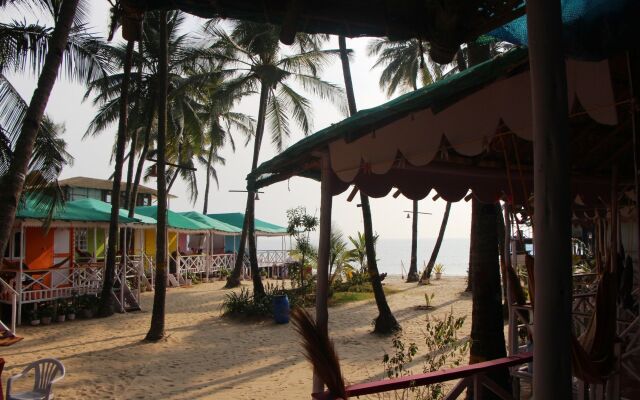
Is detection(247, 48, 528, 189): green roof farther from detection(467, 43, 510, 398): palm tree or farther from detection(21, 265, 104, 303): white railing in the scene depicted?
detection(21, 265, 104, 303): white railing

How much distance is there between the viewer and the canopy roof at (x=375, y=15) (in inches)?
89.1

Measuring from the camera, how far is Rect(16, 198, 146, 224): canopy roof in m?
11.5

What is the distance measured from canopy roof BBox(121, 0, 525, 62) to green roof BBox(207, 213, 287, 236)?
2349 centimetres

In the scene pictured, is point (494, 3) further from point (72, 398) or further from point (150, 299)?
point (150, 299)

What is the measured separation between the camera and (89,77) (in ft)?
33.1

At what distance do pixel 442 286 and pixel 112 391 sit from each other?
14.7 meters

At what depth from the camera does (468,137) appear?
281 cm

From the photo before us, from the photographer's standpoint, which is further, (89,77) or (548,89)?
(89,77)

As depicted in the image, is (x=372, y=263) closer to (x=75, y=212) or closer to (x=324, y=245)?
(x=324, y=245)

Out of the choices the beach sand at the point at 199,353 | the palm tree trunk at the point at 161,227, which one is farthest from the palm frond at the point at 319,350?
the palm tree trunk at the point at 161,227

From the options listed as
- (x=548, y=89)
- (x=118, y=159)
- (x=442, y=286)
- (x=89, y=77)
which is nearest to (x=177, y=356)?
(x=89, y=77)

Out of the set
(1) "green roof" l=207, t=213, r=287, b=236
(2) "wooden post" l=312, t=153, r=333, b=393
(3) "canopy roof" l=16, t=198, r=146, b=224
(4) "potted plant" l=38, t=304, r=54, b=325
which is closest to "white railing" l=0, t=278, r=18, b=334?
(4) "potted plant" l=38, t=304, r=54, b=325

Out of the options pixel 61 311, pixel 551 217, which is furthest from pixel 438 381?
pixel 61 311

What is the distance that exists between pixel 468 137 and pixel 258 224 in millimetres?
24602
